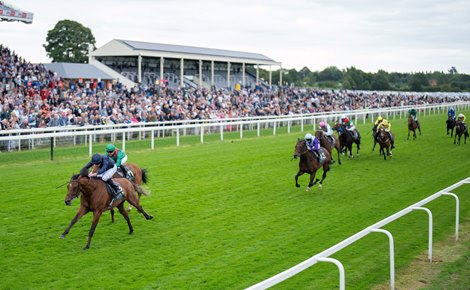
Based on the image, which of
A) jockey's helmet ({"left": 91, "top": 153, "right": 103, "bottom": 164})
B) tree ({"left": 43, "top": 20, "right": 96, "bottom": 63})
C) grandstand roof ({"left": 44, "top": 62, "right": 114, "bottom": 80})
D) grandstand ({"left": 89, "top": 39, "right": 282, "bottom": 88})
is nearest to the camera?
jockey's helmet ({"left": 91, "top": 153, "right": 103, "bottom": 164})

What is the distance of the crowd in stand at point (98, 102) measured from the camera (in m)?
18.9

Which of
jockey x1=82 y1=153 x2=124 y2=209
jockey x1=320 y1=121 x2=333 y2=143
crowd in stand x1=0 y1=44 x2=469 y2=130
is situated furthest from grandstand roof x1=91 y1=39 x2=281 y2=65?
jockey x1=82 y1=153 x2=124 y2=209

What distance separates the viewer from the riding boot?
8.54m

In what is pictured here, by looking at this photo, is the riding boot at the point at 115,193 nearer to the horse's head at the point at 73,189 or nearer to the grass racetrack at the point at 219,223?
the grass racetrack at the point at 219,223

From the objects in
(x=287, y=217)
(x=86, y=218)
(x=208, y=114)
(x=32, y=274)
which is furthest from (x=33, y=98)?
(x=32, y=274)

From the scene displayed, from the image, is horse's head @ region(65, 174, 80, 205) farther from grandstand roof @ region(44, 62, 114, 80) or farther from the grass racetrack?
grandstand roof @ region(44, 62, 114, 80)

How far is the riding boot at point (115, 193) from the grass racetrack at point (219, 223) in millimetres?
501

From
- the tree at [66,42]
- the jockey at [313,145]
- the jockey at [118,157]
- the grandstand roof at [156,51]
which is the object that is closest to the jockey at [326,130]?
the jockey at [313,145]

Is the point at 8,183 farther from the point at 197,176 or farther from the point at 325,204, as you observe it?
the point at 325,204

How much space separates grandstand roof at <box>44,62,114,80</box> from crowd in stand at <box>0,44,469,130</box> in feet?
9.57

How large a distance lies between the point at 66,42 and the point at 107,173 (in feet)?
176

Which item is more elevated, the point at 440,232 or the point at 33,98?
the point at 33,98

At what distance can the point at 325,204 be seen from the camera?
11125 mm

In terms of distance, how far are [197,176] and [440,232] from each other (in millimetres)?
6303
